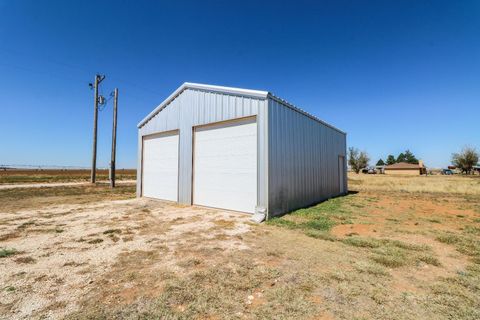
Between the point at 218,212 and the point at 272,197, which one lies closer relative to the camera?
the point at 272,197

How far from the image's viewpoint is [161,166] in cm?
1193

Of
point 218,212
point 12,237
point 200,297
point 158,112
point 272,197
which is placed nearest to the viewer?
point 200,297

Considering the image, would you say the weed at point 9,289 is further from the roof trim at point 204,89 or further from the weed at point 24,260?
the roof trim at point 204,89

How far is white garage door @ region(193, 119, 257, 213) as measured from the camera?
809 centimetres

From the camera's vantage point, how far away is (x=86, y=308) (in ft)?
8.54

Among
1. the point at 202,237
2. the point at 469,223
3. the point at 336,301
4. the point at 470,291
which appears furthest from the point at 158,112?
the point at 469,223

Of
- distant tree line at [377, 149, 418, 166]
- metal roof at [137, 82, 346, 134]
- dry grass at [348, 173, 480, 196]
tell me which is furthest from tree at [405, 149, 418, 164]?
metal roof at [137, 82, 346, 134]

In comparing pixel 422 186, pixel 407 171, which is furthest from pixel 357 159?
pixel 422 186

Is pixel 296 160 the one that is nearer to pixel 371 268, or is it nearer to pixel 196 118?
pixel 196 118

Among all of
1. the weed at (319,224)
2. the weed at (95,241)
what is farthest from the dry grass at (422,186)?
the weed at (95,241)

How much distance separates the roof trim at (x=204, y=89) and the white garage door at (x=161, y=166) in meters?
1.23

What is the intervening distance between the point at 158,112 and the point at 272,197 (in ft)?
26.5

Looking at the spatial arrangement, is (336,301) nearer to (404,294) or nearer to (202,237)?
(404,294)

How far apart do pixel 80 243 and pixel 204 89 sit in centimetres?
703
